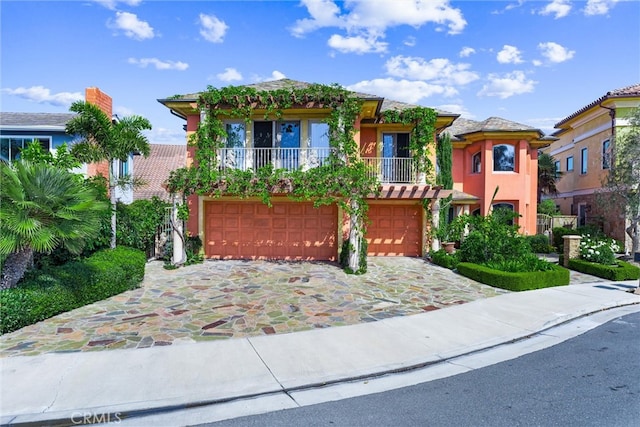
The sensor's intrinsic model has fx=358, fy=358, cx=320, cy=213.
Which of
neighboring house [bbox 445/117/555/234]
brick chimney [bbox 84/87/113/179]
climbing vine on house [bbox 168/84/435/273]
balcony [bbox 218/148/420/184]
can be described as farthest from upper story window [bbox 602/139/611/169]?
brick chimney [bbox 84/87/113/179]

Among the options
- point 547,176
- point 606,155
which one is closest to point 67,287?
point 606,155

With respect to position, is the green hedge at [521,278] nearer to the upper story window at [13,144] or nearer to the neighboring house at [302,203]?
the neighboring house at [302,203]

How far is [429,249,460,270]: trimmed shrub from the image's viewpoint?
43.5ft

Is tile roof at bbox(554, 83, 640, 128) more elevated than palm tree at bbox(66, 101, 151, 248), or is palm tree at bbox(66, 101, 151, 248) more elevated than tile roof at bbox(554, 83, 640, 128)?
tile roof at bbox(554, 83, 640, 128)

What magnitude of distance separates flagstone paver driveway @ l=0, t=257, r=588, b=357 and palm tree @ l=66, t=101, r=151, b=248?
3857mm

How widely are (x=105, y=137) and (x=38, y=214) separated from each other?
5571mm

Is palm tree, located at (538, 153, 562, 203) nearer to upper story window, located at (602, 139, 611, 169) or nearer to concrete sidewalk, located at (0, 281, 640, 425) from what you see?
upper story window, located at (602, 139, 611, 169)

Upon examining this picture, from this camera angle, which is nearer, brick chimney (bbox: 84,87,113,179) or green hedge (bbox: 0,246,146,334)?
green hedge (bbox: 0,246,146,334)

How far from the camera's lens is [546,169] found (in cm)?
2341

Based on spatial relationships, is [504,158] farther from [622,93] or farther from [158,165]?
[158,165]

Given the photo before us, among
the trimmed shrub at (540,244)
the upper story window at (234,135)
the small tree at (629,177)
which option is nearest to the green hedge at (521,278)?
the small tree at (629,177)

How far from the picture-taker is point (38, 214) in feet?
21.1

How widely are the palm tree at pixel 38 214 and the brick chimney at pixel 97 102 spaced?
9132 mm

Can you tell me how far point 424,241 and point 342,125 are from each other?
6265 millimetres
